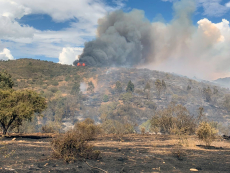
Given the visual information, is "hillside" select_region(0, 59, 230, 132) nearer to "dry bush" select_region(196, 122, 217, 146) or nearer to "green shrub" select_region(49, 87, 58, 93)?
"green shrub" select_region(49, 87, 58, 93)

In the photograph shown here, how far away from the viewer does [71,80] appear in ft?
301

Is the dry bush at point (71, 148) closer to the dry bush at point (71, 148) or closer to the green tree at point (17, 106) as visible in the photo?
the dry bush at point (71, 148)

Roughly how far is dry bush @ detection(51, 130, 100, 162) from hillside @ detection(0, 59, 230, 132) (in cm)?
2898

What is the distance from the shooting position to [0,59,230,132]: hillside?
58.9 m

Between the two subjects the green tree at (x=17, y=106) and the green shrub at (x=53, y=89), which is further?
the green shrub at (x=53, y=89)

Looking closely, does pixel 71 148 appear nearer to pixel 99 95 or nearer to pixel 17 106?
pixel 17 106

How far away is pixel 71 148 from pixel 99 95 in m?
69.5

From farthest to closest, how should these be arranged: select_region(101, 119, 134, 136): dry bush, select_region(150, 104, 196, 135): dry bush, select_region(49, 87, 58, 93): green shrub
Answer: select_region(49, 87, 58, 93): green shrub
select_region(101, 119, 134, 136): dry bush
select_region(150, 104, 196, 135): dry bush

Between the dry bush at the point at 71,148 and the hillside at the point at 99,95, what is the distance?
29.0 metres

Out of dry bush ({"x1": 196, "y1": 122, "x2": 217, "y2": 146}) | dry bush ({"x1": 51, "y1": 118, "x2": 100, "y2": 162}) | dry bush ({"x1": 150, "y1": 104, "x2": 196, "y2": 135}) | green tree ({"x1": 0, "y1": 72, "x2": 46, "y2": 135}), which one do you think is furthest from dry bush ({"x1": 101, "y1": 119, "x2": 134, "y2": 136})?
dry bush ({"x1": 51, "y1": 118, "x2": 100, "y2": 162})

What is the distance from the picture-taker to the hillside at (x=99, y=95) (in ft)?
193

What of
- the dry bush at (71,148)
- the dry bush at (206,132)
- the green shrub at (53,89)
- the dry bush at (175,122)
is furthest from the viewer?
the green shrub at (53,89)

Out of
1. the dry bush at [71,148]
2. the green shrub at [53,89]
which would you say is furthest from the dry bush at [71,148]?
the green shrub at [53,89]

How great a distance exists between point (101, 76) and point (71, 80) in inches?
649
